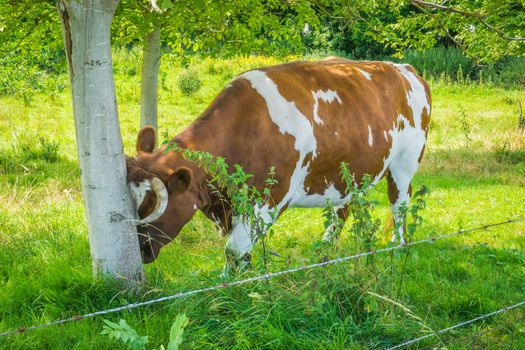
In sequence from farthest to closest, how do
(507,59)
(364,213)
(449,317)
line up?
(507,59)
(449,317)
(364,213)

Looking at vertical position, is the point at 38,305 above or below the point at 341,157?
below

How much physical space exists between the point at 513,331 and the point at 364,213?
4.47 ft

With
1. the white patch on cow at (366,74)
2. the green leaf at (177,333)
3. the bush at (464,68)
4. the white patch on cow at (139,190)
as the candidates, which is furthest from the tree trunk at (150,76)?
the bush at (464,68)

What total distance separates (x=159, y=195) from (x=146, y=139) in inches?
32.2

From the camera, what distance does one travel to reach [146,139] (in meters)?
4.68

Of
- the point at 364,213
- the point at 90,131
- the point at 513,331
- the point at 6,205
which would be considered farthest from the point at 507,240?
the point at 6,205

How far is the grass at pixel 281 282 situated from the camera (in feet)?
11.2

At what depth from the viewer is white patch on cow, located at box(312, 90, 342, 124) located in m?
5.20

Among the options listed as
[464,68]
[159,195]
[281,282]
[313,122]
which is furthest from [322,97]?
[464,68]

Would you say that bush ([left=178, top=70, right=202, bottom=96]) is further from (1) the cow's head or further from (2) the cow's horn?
(2) the cow's horn

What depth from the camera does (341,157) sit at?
5426mm

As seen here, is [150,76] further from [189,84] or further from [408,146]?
[189,84]

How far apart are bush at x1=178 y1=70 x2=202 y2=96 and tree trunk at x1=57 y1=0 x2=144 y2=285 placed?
12.8 metres

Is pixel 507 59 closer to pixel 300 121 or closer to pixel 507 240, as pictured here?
pixel 507 240
